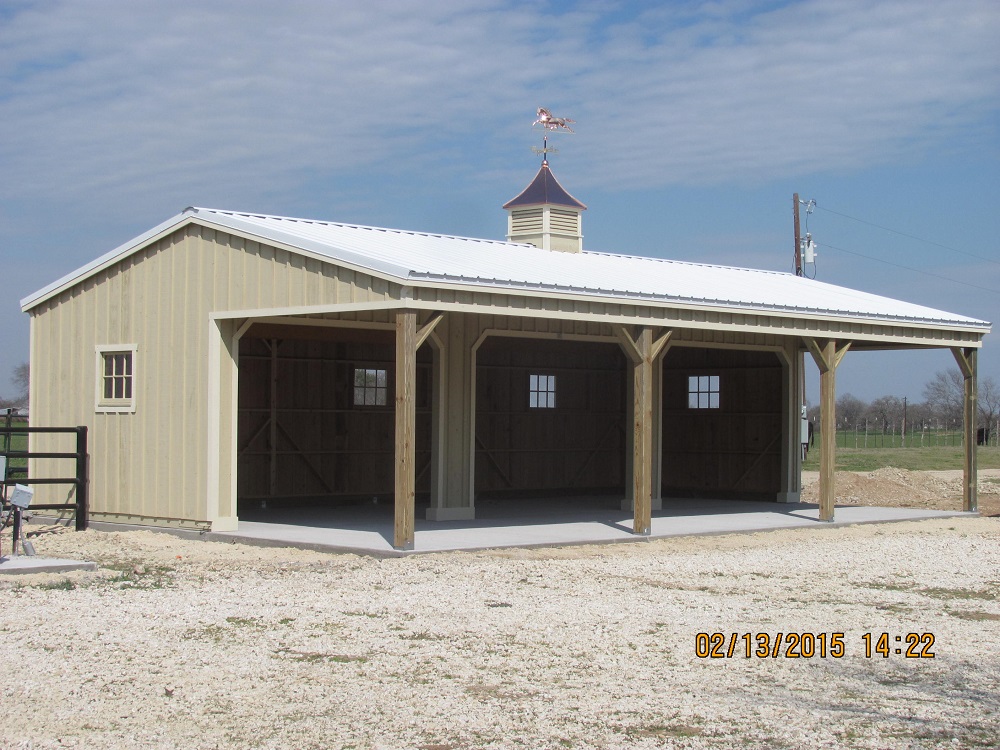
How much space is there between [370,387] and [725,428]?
6246 mm

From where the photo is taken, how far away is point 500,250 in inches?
686

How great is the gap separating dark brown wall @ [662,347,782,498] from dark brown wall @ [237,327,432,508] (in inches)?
187

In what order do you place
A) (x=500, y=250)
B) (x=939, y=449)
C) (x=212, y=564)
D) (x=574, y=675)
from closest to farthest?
(x=574, y=675)
(x=212, y=564)
(x=500, y=250)
(x=939, y=449)

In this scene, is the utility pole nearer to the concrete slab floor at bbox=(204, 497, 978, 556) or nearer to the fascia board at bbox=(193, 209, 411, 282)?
the concrete slab floor at bbox=(204, 497, 978, 556)

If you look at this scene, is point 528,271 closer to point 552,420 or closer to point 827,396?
point 827,396

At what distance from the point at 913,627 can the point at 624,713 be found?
11.3ft

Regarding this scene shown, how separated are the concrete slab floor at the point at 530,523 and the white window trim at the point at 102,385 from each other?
6.70ft

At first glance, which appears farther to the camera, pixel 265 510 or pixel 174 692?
pixel 265 510

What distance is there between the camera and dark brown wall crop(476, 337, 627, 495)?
69.7 ft

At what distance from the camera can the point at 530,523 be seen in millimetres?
16281

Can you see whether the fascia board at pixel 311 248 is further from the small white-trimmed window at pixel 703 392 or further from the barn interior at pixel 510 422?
the small white-trimmed window at pixel 703 392

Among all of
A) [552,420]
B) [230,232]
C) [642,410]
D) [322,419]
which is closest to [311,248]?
[230,232]

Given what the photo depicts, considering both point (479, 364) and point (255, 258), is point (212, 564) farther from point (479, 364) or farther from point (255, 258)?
point (479, 364)

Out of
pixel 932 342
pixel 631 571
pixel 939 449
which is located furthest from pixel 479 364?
pixel 939 449
